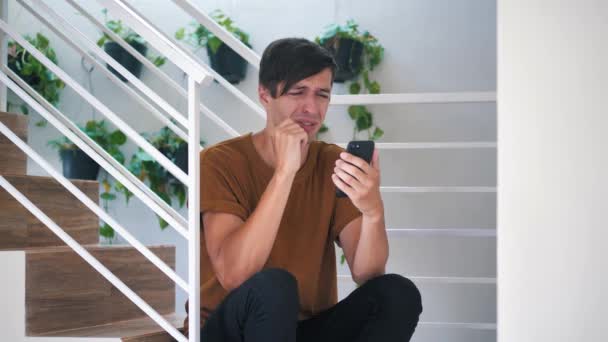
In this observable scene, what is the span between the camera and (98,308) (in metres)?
1.76

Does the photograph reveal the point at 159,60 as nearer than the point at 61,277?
No

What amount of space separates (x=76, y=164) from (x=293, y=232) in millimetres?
1873

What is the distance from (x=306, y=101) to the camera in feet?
5.18

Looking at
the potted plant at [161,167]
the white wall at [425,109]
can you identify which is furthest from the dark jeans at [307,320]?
the potted plant at [161,167]

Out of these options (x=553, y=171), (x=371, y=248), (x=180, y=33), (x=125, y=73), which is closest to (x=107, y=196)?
(x=180, y=33)

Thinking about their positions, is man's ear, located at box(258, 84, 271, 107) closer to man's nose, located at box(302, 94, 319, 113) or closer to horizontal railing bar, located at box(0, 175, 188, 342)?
man's nose, located at box(302, 94, 319, 113)

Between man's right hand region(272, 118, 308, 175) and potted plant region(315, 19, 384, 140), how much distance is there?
63.7 inches

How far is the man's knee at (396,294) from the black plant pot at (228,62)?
1886mm

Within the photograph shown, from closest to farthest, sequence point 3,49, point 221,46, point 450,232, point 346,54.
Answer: point 450,232
point 3,49
point 346,54
point 221,46

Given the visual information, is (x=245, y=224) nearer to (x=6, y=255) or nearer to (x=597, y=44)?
(x=6, y=255)

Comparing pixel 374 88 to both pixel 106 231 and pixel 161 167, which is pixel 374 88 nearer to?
pixel 161 167

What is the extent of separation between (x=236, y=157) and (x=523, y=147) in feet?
2.61

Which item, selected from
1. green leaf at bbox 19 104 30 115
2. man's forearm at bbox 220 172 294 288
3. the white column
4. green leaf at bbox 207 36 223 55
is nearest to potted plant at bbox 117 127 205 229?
green leaf at bbox 207 36 223 55

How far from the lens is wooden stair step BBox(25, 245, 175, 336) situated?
5.20 ft
